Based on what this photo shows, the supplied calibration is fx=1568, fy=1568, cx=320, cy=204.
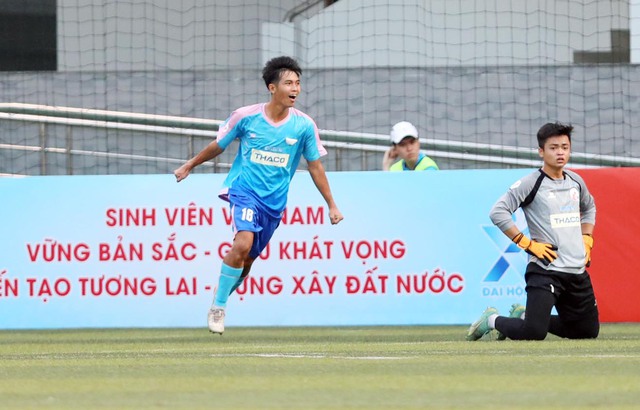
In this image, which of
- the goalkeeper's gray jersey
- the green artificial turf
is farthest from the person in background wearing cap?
the goalkeeper's gray jersey

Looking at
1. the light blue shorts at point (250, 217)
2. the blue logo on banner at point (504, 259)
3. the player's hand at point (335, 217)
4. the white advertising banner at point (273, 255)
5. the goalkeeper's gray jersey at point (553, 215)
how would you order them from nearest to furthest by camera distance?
the goalkeeper's gray jersey at point (553, 215)
the player's hand at point (335, 217)
the light blue shorts at point (250, 217)
the blue logo on banner at point (504, 259)
the white advertising banner at point (273, 255)

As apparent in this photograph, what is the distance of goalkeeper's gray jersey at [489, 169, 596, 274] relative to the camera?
9.45 meters

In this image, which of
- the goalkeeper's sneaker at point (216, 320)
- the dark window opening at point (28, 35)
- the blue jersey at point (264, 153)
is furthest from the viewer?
the dark window opening at point (28, 35)

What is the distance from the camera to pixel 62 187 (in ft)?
39.8

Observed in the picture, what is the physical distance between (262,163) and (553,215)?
2.02 meters

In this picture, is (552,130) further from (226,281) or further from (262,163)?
(226,281)

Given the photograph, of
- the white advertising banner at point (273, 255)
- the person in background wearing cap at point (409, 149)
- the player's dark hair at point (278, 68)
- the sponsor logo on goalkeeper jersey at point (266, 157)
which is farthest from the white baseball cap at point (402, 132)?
the sponsor logo on goalkeeper jersey at point (266, 157)

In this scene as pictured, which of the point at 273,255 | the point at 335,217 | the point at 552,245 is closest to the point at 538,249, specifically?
the point at 552,245

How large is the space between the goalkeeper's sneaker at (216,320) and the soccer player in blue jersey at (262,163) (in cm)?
12

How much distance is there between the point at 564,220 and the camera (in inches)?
373

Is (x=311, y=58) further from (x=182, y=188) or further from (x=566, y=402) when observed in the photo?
(x=566, y=402)

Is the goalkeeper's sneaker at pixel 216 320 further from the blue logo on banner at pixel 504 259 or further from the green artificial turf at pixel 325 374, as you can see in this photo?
the blue logo on banner at pixel 504 259

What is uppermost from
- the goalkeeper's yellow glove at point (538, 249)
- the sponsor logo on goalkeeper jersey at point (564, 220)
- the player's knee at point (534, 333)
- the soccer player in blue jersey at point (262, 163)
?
the soccer player in blue jersey at point (262, 163)

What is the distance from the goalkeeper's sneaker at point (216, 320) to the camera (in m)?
9.98
